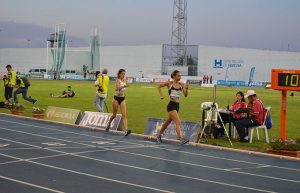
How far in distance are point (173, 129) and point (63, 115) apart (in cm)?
513

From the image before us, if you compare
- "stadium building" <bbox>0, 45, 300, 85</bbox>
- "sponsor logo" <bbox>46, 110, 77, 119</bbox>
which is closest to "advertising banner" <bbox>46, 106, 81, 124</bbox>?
"sponsor logo" <bbox>46, 110, 77, 119</bbox>

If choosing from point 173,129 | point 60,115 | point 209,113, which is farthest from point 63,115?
point 209,113

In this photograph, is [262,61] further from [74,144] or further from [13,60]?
[74,144]

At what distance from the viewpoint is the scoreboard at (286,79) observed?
39.3 feet

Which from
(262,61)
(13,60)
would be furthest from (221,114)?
(13,60)

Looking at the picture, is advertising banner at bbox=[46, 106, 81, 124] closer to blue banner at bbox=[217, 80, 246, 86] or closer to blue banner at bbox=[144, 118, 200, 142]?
blue banner at bbox=[144, 118, 200, 142]

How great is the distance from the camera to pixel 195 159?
10555mm

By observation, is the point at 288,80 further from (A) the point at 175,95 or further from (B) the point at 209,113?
(A) the point at 175,95

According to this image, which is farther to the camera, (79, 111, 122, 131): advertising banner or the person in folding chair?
(79, 111, 122, 131): advertising banner

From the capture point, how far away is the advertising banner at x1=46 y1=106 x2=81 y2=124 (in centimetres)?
1710

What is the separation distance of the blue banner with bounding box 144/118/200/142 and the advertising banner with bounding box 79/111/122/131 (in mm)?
1352

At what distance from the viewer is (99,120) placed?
53.0 ft

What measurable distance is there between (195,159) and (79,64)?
84851 mm

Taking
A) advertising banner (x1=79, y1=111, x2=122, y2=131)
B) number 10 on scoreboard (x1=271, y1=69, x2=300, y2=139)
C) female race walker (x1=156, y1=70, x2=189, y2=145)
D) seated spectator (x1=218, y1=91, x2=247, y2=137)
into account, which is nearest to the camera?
number 10 on scoreboard (x1=271, y1=69, x2=300, y2=139)
